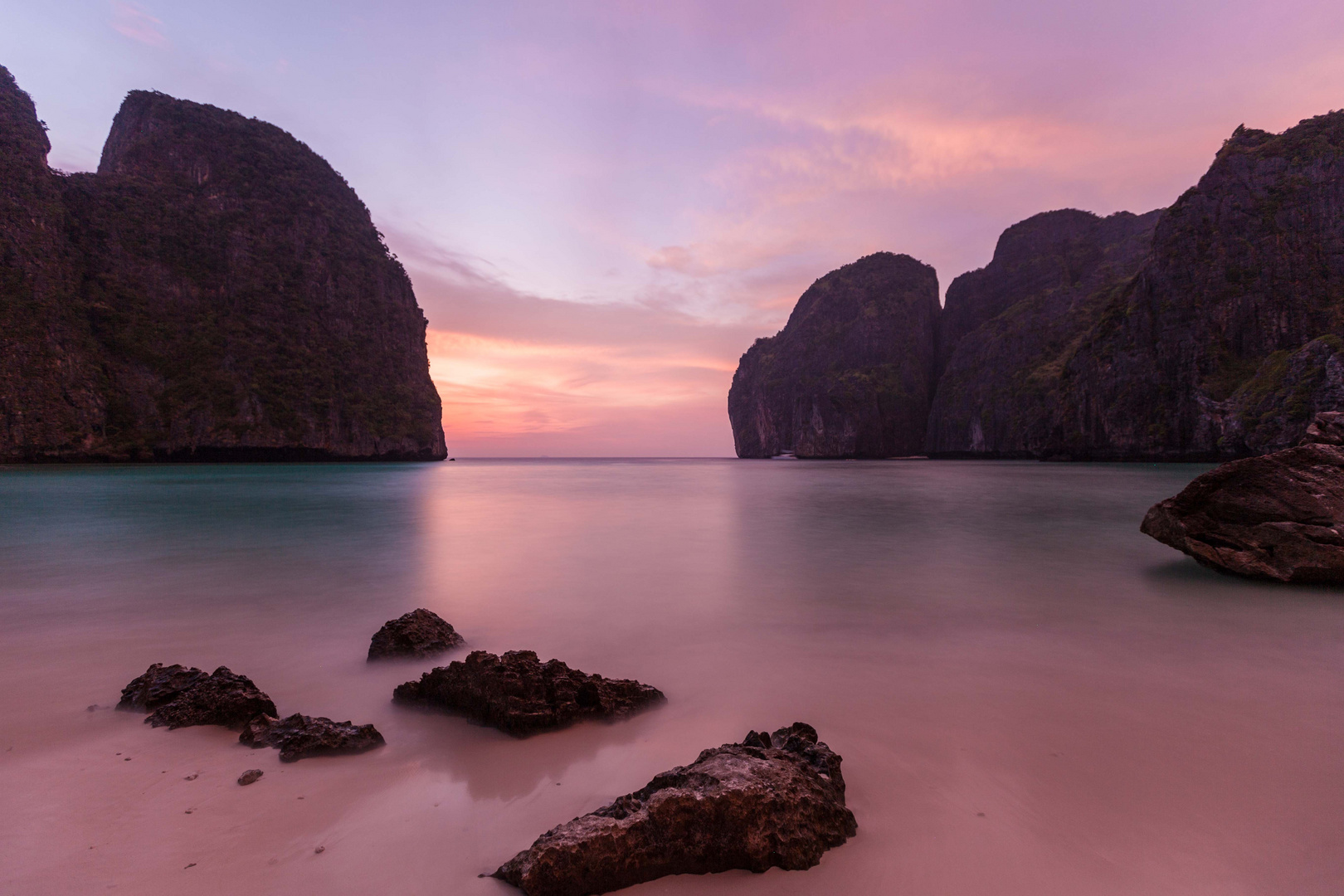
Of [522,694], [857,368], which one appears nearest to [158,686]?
[522,694]

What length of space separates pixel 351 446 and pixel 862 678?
279 ft

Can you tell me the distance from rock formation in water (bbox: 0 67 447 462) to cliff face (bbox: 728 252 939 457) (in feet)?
279

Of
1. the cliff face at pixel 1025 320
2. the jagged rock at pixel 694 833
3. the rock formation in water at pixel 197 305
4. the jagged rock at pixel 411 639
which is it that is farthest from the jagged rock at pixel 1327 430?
the cliff face at pixel 1025 320

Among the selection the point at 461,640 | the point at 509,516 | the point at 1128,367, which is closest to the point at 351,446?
the point at 509,516

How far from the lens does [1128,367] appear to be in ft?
210

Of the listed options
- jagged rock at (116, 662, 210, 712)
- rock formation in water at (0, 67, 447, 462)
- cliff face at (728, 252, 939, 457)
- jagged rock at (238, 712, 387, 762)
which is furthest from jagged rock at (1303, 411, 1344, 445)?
cliff face at (728, 252, 939, 457)

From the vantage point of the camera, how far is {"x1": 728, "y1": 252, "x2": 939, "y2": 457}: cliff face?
429ft

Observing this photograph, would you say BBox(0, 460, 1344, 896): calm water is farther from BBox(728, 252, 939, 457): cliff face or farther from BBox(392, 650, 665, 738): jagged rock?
BBox(728, 252, 939, 457): cliff face

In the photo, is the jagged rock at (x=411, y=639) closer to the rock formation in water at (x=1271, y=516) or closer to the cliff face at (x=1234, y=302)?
the rock formation in water at (x=1271, y=516)

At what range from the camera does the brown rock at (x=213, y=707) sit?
364 cm

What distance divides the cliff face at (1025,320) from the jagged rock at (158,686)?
104536 millimetres

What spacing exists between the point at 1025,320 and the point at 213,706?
132280 millimetres

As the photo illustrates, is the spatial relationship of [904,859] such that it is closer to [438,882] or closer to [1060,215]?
[438,882]

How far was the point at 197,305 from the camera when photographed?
70.7 meters
